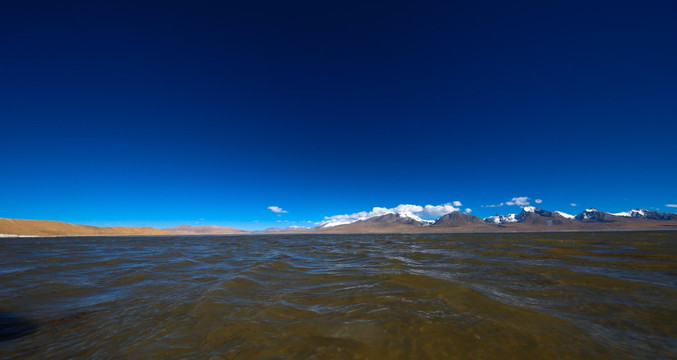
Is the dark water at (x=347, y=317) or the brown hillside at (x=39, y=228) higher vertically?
the brown hillside at (x=39, y=228)

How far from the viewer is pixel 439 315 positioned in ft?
12.3

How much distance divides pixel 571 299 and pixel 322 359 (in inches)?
200

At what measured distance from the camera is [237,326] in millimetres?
3426

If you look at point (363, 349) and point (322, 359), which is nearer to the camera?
point (322, 359)

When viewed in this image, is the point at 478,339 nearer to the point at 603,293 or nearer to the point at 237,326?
the point at 237,326

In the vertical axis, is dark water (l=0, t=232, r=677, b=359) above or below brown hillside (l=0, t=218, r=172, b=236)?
below

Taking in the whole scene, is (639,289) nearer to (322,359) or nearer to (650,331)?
(650,331)

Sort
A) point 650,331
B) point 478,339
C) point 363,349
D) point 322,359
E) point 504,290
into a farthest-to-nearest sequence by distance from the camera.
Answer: point 504,290, point 650,331, point 478,339, point 363,349, point 322,359

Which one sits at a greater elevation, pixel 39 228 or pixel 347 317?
pixel 39 228

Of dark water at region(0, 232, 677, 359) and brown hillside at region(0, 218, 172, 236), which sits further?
brown hillside at region(0, 218, 172, 236)

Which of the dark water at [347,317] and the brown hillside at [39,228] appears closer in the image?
the dark water at [347,317]

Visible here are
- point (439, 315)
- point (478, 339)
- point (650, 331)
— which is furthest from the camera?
point (439, 315)

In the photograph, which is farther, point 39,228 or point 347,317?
point 39,228

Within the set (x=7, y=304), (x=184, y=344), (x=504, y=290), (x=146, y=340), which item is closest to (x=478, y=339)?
(x=504, y=290)
